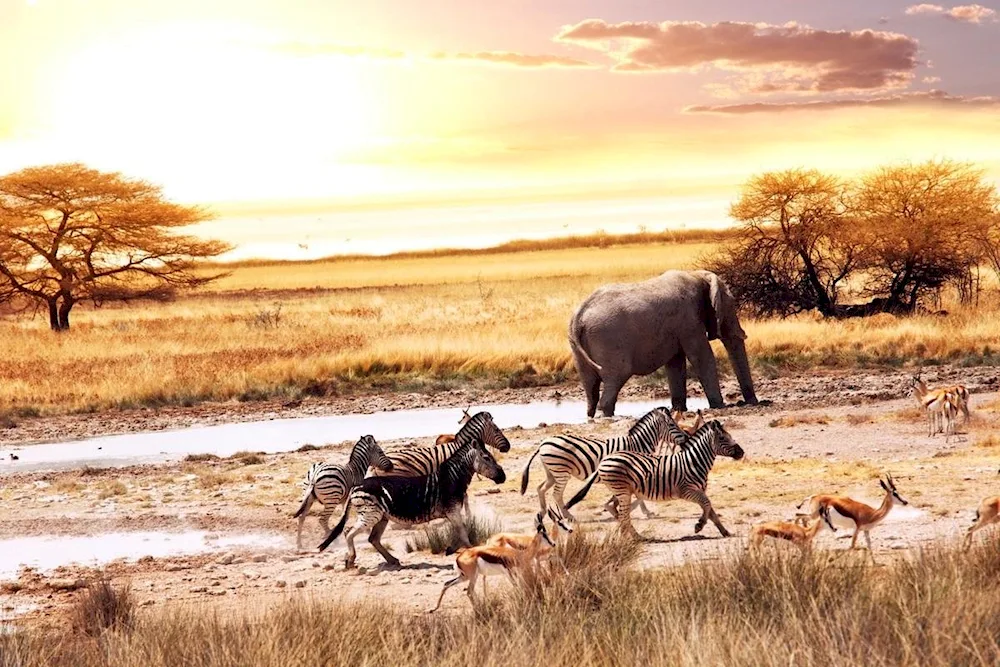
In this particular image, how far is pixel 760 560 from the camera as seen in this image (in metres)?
8.48

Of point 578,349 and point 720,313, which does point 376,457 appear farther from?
point 720,313

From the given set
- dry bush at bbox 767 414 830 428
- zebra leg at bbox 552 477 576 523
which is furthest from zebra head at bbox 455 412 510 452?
dry bush at bbox 767 414 830 428

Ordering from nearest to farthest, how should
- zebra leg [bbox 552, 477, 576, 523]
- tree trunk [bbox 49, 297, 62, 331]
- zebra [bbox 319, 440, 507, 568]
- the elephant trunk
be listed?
1. zebra [bbox 319, 440, 507, 568]
2. zebra leg [bbox 552, 477, 576, 523]
3. the elephant trunk
4. tree trunk [bbox 49, 297, 62, 331]

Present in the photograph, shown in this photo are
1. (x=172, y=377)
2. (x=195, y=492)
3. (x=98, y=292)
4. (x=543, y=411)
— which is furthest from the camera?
(x=98, y=292)

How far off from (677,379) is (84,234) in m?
35.9

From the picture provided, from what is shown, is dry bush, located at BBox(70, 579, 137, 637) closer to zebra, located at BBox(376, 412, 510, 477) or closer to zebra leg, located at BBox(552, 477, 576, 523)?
zebra, located at BBox(376, 412, 510, 477)

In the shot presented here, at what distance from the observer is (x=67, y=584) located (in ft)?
37.4

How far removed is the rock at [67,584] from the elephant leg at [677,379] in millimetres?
12597

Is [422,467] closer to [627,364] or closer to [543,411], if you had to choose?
[627,364]

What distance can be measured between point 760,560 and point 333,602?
278 centimetres

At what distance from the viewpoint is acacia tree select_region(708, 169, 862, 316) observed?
3753cm

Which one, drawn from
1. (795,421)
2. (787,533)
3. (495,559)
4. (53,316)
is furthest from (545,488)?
(53,316)

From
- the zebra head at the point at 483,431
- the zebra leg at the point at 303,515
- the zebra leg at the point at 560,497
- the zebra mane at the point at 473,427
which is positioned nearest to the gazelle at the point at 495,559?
the zebra leg at the point at 560,497

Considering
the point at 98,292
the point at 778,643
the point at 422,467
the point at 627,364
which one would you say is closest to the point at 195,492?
the point at 422,467
